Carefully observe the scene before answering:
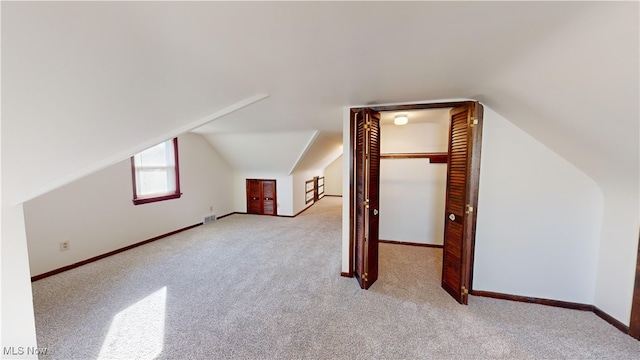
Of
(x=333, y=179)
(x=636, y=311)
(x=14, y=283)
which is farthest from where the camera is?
(x=333, y=179)

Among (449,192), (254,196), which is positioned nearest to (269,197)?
(254,196)

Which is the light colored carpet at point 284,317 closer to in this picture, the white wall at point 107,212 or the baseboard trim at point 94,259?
the baseboard trim at point 94,259

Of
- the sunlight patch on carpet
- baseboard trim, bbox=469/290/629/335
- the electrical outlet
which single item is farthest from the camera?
the electrical outlet

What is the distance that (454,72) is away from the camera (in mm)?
1562

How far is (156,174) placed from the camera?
13.4 ft

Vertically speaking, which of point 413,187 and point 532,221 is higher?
point 413,187

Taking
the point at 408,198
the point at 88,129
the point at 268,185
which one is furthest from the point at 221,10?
the point at 268,185

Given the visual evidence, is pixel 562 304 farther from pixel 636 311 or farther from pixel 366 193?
pixel 366 193

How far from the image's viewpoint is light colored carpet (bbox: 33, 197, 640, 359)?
1673mm

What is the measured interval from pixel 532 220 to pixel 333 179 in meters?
7.11

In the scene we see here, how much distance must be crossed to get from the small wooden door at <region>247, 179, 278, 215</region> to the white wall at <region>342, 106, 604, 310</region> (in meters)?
4.39

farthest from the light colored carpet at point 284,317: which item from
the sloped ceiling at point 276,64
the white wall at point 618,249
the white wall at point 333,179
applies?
the white wall at point 333,179

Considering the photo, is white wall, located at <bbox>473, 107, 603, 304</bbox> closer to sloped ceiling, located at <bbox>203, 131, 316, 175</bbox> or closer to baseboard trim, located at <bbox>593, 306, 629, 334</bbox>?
baseboard trim, located at <bbox>593, 306, 629, 334</bbox>

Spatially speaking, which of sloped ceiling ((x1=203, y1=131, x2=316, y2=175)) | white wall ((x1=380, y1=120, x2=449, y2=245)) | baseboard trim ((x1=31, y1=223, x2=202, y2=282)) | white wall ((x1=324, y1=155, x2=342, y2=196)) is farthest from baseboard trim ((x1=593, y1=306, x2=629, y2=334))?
white wall ((x1=324, y1=155, x2=342, y2=196))
